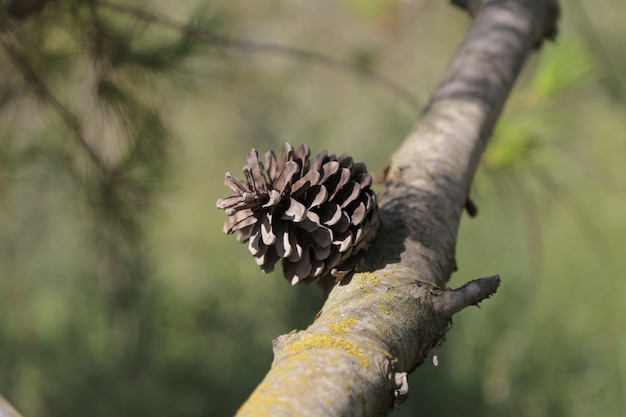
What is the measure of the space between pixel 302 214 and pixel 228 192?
228 centimetres

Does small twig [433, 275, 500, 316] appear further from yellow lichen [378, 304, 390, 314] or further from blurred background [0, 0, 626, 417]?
blurred background [0, 0, 626, 417]

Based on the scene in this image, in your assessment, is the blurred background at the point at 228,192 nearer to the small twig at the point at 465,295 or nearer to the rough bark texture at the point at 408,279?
the rough bark texture at the point at 408,279

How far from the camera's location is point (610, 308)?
84.5 inches

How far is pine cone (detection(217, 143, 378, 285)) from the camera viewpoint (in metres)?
0.67

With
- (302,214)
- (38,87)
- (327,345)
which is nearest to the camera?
(327,345)

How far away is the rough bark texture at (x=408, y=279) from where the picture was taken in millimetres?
523

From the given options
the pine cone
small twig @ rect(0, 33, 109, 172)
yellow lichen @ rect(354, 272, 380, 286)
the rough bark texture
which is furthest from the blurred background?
yellow lichen @ rect(354, 272, 380, 286)

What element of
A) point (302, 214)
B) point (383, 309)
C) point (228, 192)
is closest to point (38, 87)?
point (302, 214)

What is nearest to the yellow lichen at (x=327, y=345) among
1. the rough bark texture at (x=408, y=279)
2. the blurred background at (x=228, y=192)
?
the rough bark texture at (x=408, y=279)

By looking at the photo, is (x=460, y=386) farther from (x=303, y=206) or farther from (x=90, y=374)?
(x=303, y=206)

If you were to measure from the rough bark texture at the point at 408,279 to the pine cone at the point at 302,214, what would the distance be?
0.03 m

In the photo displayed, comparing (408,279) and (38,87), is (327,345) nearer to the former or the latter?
(408,279)

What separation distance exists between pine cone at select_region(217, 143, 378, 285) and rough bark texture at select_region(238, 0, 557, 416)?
33 millimetres

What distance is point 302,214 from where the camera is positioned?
2.19 feet
